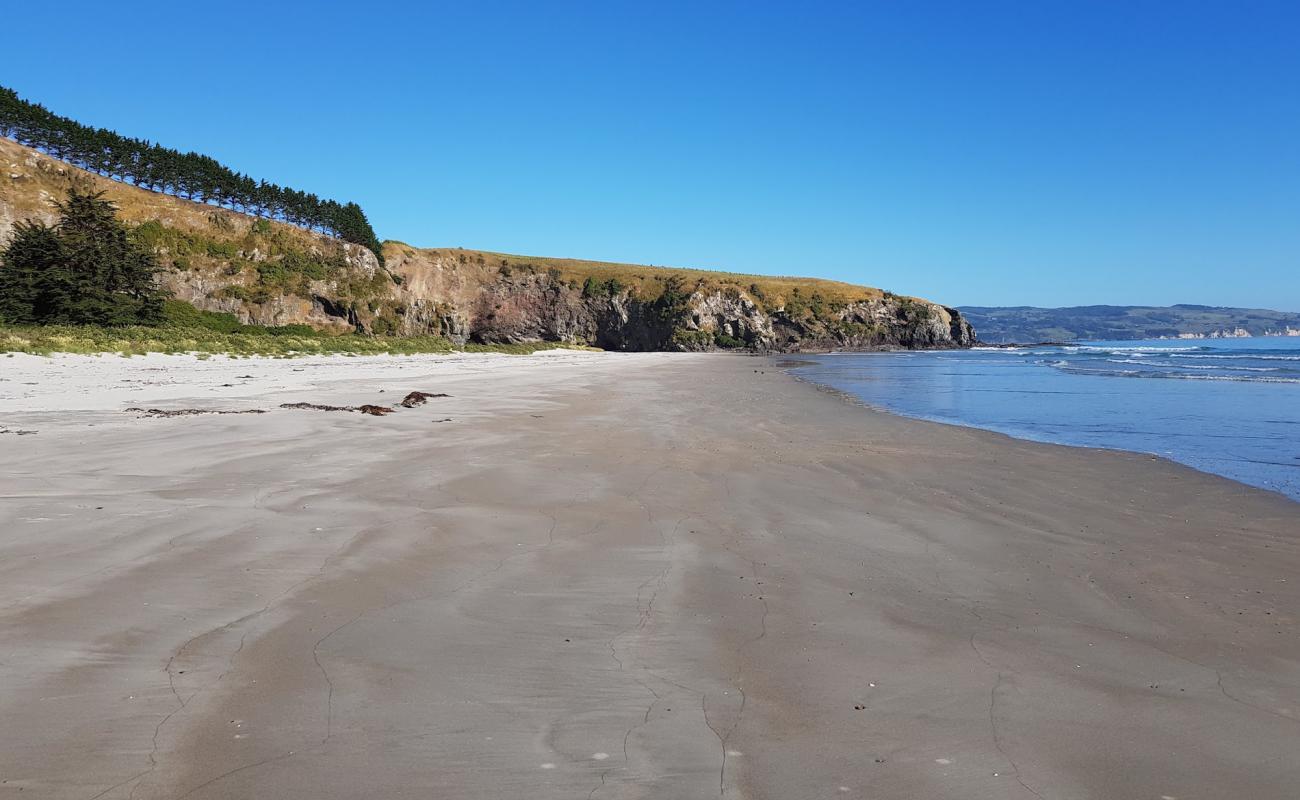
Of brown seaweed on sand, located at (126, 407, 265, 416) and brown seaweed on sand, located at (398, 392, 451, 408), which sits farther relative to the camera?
brown seaweed on sand, located at (398, 392, 451, 408)

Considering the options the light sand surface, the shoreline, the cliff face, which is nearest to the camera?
the light sand surface

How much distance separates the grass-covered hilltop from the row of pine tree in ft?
0.39

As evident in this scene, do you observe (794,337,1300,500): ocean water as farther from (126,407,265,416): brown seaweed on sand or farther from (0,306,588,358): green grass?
(0,306,588,358): green grass

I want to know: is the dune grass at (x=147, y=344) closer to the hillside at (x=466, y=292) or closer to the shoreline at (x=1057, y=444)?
the shoreline at (x=1057, y=444)

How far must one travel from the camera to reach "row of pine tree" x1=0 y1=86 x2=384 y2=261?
60.8m

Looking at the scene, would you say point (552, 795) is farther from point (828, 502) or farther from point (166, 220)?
point (166, 220)

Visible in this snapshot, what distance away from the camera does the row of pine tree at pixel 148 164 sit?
6075 centimetres

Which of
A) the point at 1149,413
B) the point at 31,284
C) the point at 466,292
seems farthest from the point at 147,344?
the point at 466,292

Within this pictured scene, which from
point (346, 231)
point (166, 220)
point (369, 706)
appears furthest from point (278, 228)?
point (369, 706)

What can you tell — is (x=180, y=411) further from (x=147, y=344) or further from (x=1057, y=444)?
(x=147, y=344)

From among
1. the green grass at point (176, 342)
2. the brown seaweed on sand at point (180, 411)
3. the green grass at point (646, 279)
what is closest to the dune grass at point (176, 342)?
the green grass at point (176, 342)

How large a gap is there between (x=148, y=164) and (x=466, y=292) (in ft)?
119

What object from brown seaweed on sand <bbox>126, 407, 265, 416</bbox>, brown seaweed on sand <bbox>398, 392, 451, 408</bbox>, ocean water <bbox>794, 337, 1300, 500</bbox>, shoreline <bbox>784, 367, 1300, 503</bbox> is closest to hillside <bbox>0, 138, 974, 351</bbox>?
brown seaweed on sand <bbox>398, 392, 451, 408</bbox>

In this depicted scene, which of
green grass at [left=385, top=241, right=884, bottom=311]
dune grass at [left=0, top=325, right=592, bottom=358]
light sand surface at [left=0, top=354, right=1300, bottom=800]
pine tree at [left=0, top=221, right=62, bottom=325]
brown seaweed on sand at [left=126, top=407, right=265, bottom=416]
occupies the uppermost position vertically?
green grass at [left=385, top=241, right=884, bottom=311]
